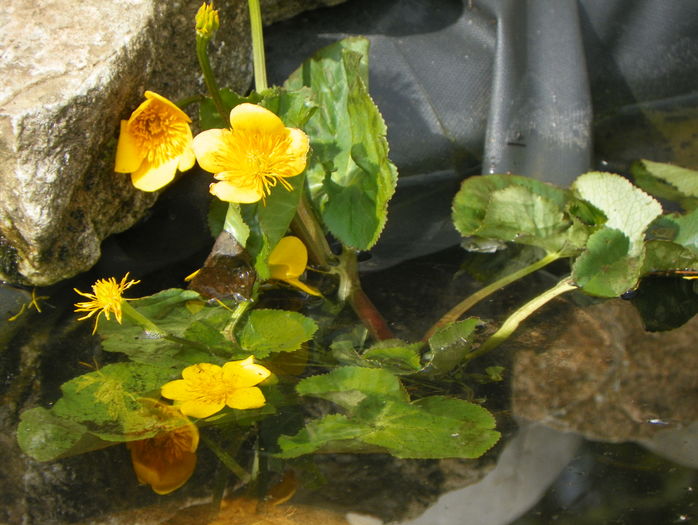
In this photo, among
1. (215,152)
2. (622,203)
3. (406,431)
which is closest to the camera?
(406,431)

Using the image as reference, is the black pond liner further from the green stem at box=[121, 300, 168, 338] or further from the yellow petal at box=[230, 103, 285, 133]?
the yellow petal at box=[230, 103, 285, 133]

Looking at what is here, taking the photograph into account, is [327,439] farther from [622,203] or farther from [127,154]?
[622,203]

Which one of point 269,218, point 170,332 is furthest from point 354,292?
point 170,332

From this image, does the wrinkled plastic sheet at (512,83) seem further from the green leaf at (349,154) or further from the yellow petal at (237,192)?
the yellow petal at (237,192)

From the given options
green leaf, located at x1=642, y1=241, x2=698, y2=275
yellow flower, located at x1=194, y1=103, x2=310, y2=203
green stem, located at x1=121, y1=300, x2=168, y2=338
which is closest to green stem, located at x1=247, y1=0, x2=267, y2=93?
yellow flower, located at x1=194, y1=103, x2=310, y2=203

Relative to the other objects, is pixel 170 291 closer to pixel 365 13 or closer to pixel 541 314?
pixel 541 314
